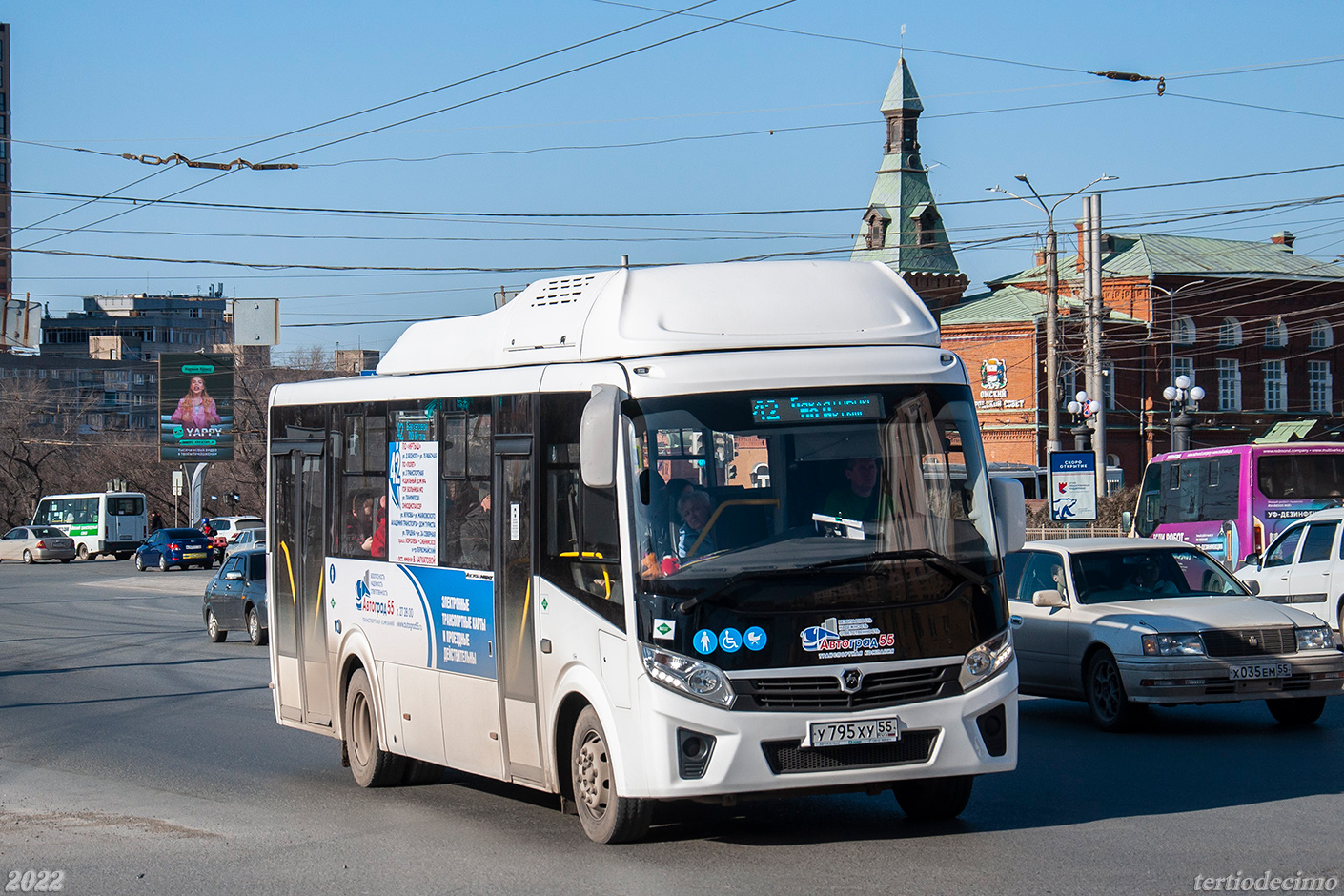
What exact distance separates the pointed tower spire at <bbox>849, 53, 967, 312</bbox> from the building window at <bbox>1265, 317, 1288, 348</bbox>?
15409mm

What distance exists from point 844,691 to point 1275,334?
78.0 meters

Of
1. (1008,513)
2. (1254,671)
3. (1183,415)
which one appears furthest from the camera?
(1183,415)

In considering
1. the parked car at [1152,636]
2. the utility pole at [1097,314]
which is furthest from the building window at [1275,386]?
the parked car at [1152,636]

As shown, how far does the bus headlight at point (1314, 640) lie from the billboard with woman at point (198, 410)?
5382cm

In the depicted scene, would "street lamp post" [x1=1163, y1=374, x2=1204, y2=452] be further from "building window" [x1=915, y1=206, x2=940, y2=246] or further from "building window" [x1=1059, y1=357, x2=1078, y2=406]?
"building window" [x1=915, y1=206, x2=940, y2=246]

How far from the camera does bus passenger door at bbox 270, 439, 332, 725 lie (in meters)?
11.3

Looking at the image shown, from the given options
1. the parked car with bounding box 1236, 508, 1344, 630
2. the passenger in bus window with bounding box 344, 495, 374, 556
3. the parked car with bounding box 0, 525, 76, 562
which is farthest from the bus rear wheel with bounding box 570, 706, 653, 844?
the parked car with bounding box 0, 525, 76, 562

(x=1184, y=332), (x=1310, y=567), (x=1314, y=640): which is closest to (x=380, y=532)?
(x=1314, y=640)

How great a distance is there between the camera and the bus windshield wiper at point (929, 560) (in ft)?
25.8

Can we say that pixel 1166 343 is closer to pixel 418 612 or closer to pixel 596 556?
pixel 418 612

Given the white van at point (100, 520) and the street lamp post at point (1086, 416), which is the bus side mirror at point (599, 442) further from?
the white van at point (100, 520)

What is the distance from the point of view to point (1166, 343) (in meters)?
75.8

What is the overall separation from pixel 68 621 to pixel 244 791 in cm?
2157

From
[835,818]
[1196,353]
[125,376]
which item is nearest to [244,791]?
[835,818]
